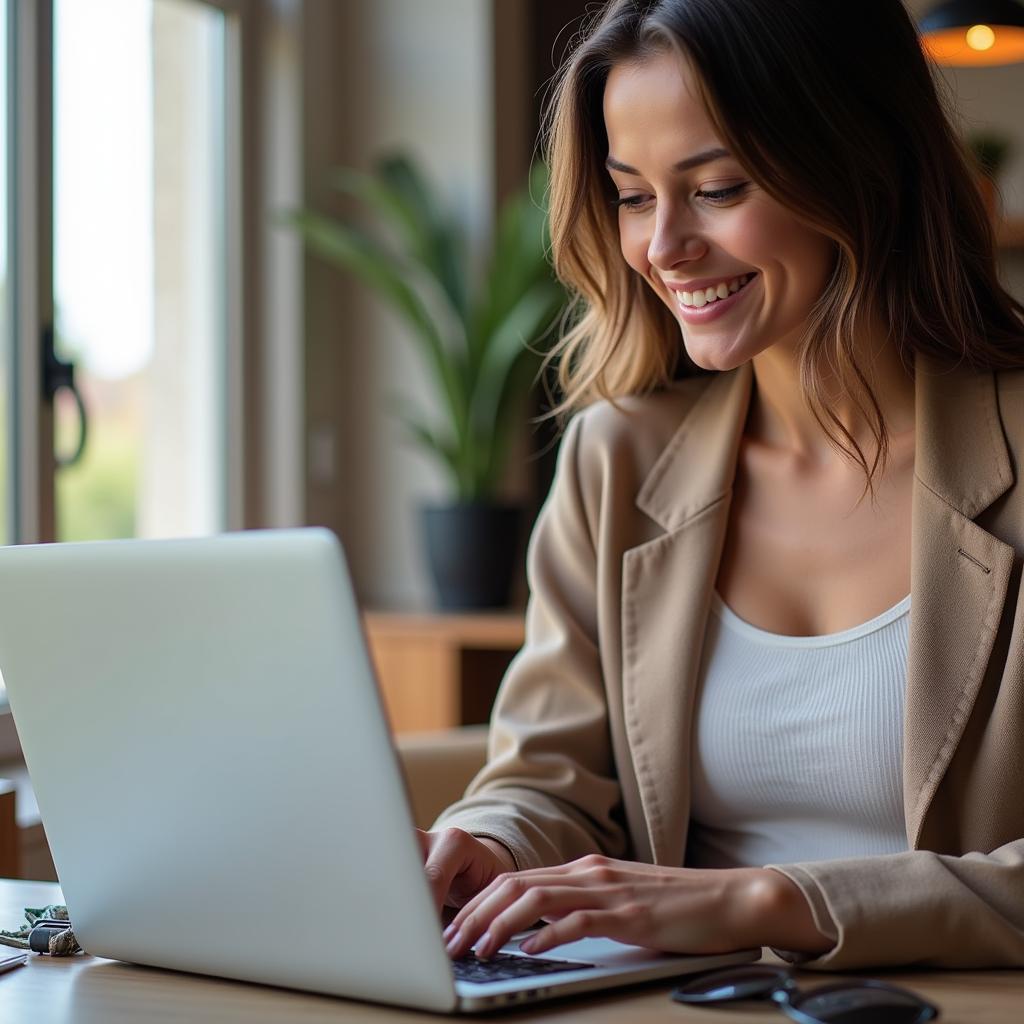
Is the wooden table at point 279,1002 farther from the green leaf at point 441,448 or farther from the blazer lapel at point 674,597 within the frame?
the green leaf at point 441,448

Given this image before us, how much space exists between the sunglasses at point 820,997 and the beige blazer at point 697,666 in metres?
0.12

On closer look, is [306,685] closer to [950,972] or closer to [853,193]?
[950,972]

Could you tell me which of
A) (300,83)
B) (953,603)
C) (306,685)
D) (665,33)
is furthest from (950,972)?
(300,83)

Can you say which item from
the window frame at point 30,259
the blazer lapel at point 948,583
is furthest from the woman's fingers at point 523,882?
the window frame at point 30,259

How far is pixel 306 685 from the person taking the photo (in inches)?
33.5

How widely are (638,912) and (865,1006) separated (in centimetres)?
19

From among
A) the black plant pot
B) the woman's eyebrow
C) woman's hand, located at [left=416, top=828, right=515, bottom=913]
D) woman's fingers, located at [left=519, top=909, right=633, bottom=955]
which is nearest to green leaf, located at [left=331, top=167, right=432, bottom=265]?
the black plant pot

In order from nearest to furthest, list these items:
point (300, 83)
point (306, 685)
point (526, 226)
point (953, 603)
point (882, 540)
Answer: point (306, 685), point (953, 603), point (882, 540), point (526, 226), point (300, 83)

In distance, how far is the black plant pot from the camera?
3.45 m

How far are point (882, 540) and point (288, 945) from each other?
2.56 ft

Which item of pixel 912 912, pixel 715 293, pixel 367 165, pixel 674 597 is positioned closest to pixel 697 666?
pixel 674 597

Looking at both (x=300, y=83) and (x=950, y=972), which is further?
(x=300, y=83)

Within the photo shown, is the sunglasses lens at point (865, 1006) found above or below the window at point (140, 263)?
below

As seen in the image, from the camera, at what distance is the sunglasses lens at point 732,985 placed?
89 centimetres
